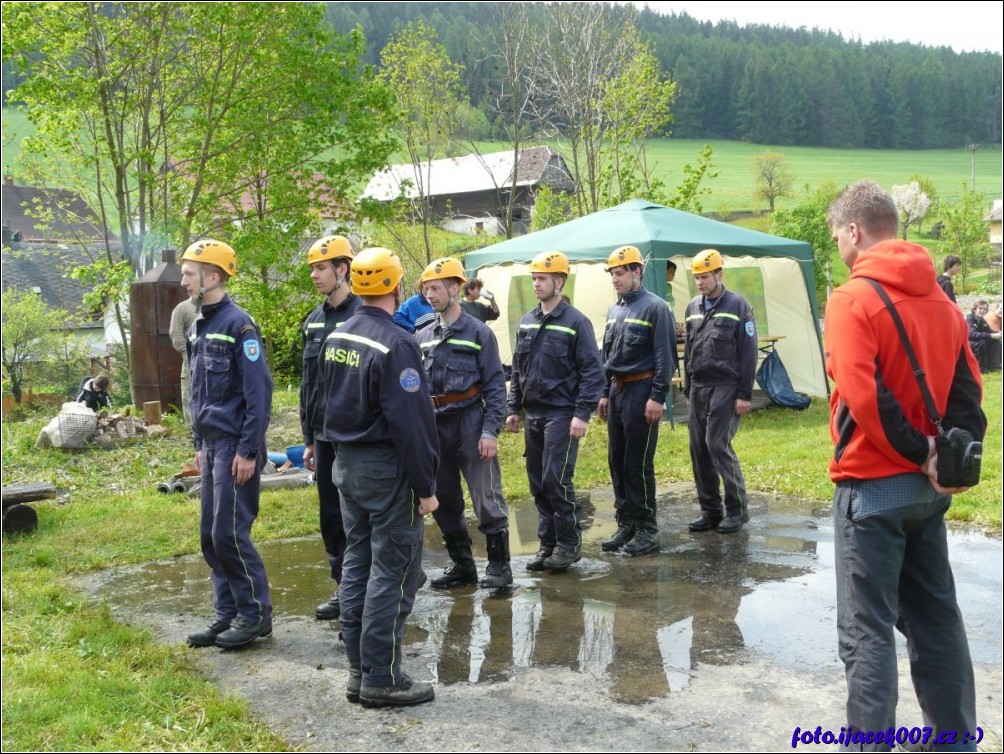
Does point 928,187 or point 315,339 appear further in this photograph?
point 928,187

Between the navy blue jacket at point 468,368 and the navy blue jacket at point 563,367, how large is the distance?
1.95 feet

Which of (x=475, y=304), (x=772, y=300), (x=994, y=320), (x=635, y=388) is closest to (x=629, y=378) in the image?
(x=635, y=388)

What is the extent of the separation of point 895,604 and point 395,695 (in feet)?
7.15

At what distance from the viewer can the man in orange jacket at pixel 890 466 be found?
3514 millimetres

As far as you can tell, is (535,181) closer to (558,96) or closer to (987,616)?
(558,96)

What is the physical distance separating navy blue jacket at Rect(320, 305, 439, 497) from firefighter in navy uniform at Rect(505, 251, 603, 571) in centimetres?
222

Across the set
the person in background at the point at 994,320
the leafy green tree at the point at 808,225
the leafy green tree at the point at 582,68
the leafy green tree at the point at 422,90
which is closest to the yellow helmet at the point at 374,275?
the person in background at the point at 994,320

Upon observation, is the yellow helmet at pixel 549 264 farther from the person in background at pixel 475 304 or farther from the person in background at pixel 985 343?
the person in background at pixel 985 343

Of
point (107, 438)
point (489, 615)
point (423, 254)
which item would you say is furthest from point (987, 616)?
point (423, 254)

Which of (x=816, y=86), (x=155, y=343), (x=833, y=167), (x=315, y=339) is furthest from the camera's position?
(x=833, y=167)

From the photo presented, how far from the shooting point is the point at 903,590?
3.74 metres

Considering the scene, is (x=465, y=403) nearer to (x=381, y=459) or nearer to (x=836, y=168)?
(x=381, y=459)

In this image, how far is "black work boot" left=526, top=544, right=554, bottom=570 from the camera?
6789 mm

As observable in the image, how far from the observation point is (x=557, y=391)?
6680 mm
